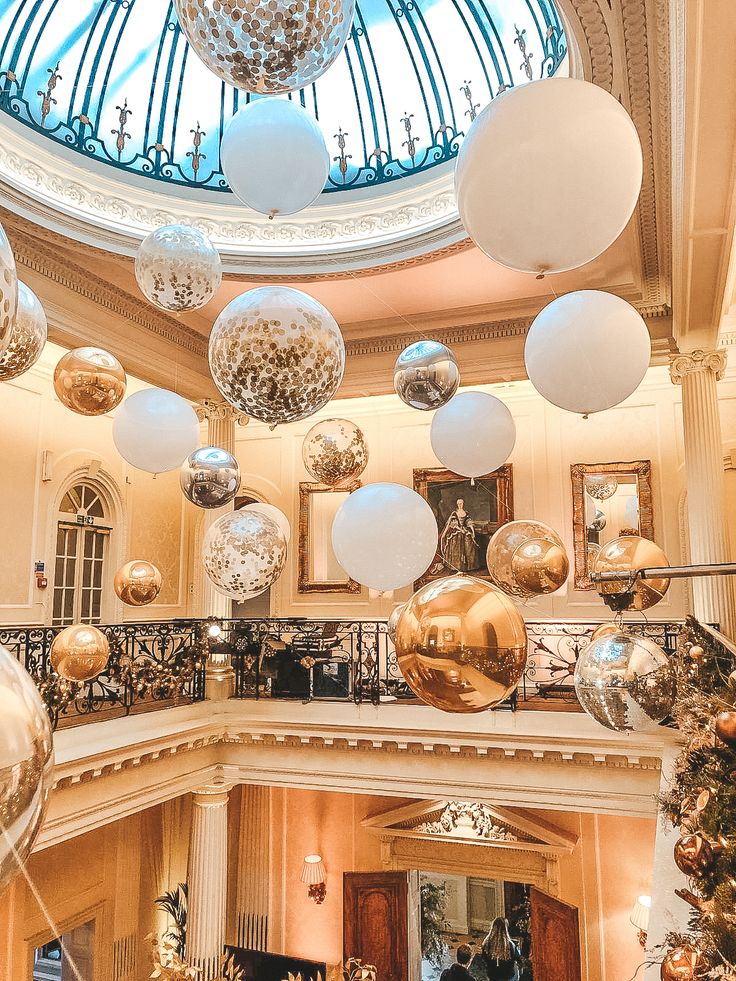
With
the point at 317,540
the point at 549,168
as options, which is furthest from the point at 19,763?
the point at 317,540

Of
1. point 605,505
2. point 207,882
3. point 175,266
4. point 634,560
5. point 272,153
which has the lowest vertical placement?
point 207,882

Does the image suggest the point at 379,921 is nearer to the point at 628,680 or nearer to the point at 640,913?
the point at 640,913

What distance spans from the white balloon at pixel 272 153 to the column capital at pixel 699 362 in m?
5.31

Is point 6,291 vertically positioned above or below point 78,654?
above

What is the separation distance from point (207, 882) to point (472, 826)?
3.67m

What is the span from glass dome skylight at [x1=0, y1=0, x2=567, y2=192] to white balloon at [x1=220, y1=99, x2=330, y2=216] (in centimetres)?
341

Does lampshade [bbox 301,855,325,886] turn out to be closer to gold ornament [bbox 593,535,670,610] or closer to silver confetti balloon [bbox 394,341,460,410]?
gold ornament [bbox 593,535,670,610]

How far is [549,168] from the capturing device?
2.31m

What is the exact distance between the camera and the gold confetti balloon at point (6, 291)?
1.00 metres

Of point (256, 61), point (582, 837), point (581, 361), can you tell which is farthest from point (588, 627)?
point (256, 61)

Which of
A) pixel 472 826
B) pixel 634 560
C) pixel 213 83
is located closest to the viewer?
pixel 634 560

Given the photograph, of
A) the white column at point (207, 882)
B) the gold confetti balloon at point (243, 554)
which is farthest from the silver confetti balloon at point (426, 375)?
the white column at point (207, 882)

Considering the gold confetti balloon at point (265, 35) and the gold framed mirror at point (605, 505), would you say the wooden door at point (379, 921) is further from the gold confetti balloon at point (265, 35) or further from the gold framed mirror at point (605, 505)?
the gold confetti balloon at point (265, 35)

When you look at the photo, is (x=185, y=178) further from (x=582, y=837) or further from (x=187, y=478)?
(x=582, y=837)
